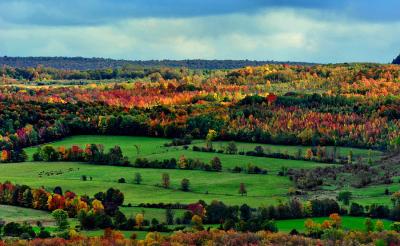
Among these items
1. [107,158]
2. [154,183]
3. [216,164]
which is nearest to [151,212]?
[154,183]

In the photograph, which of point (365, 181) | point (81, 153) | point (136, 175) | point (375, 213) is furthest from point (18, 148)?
point (375, 213)

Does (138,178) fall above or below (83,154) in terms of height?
below

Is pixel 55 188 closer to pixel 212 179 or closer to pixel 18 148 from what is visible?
pixel 212 179

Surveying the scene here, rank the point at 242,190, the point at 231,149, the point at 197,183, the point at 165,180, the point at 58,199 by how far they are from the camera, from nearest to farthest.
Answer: the point at 58,199 < the point at 242,190 < the point at 165,180 < the point at 197,183 < the point at 231,149

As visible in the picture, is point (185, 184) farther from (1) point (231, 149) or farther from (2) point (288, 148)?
(2) point (288, 148)

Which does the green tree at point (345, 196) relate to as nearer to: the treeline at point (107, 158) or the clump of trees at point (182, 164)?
the treeline at point (107, 158)

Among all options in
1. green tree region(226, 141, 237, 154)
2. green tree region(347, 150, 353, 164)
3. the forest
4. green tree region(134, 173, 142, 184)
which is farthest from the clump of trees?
green tree region(347, 150, 353, 164)

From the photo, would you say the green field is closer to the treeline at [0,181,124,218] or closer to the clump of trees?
the clump of trees

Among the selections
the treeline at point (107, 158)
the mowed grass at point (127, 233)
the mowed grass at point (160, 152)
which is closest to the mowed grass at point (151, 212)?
the mowed grass at point (127, 233)
